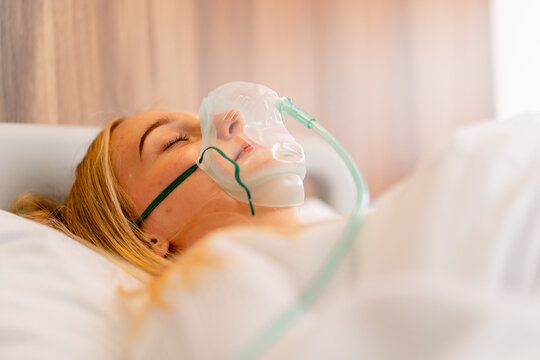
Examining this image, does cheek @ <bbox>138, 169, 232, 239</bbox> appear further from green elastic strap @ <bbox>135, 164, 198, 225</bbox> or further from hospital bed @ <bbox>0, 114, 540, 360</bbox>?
hospital bed @ <bbox>0, 114, 540, 360</bbox>

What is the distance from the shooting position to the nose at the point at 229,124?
1.08m

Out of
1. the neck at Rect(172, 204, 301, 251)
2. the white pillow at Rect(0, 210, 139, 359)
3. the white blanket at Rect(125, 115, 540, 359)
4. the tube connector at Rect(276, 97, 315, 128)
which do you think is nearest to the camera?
the white blanket at Rect(125, 115, 540, 359)

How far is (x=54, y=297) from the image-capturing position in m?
0.76

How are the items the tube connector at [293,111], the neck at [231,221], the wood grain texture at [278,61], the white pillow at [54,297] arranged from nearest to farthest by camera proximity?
the white pillow at [54,297], the tube connector at [293,111], the neck at [231,221], the wood grain texture at [278,61]

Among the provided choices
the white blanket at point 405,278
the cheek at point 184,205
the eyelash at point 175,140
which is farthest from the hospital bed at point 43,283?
the eyelash at point 175,140

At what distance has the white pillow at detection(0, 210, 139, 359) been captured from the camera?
2.24ft

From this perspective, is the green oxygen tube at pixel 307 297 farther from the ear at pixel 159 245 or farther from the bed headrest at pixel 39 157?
the bed headrest at pixel 39 157

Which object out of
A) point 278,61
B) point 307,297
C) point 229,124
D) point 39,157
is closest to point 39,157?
point 39,157

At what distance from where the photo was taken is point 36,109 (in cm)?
150

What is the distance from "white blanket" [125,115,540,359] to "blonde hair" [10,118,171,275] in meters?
0.48

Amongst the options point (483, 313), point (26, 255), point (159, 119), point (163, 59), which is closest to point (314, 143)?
point (163, 59)

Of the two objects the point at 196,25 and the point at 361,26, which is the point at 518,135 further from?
the point at 361,26

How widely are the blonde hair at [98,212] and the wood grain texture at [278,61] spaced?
352 millimetres

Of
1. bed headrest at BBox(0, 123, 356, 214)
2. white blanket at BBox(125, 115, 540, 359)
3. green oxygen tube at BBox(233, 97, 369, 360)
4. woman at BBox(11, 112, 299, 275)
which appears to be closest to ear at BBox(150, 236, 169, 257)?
woman at BBox(11, 112, 299, 275)
